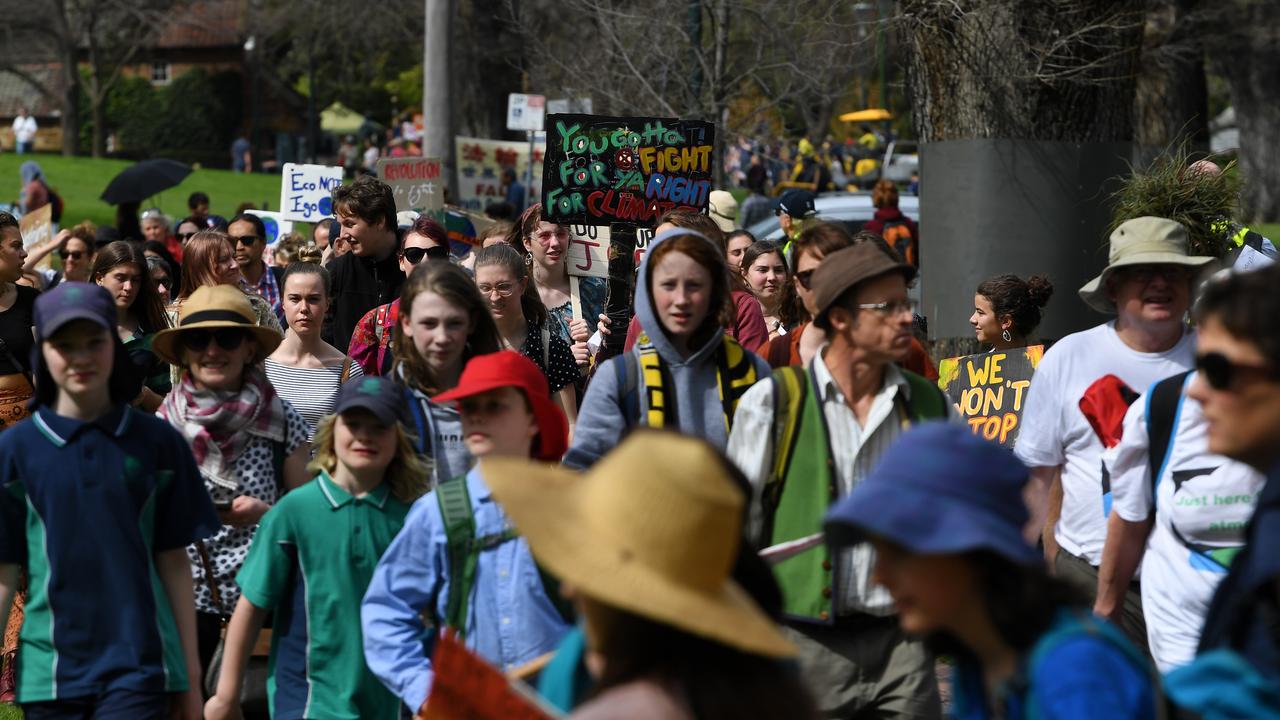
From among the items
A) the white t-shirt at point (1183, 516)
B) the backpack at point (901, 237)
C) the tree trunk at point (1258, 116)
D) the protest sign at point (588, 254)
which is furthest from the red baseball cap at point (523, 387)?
the tree trunk at point (1258, 116)

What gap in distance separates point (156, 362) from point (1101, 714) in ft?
19.6

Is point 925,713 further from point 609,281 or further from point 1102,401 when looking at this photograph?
point 609,281

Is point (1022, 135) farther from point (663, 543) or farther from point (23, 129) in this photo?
point (23, 129)

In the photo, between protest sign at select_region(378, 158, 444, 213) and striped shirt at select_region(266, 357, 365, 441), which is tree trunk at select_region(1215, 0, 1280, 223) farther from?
striped shirt at select_region(266, 357, 365, 441)

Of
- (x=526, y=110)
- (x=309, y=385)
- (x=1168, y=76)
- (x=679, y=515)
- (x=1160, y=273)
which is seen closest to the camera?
(x=679, y=515)

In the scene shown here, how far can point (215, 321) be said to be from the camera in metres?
5.82

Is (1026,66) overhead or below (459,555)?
overhead

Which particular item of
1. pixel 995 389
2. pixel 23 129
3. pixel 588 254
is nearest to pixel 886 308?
pixel 995 389

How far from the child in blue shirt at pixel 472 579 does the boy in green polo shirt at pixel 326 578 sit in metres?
0.45

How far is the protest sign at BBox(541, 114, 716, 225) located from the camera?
8938 millimetres

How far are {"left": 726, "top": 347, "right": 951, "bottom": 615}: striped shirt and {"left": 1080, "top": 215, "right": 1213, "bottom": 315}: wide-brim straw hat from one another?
1.06 metres

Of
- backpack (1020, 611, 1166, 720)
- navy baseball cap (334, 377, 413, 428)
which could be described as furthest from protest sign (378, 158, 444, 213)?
backpack (1020, 611, 1166, 720)

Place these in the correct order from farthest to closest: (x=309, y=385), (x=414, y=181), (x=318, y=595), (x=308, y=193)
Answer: (x=308, y=193) → (x=414, y=181) → (x=309, y=385) → (x=318, y=595)

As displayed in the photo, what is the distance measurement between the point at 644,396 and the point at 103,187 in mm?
40827
